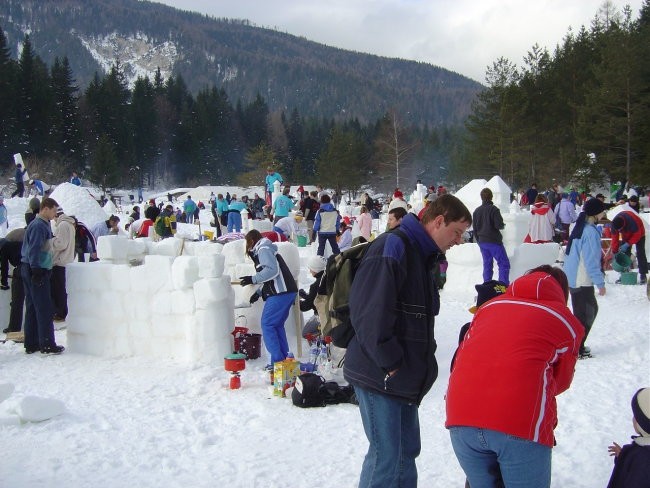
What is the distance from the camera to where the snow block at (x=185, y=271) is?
20.6ft

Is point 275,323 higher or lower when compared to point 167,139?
lower

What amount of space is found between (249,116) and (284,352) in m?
76.3

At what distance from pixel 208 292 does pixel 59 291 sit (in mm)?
2673

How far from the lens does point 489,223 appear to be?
9.05 meters

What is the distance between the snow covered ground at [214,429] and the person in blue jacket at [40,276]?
235mm

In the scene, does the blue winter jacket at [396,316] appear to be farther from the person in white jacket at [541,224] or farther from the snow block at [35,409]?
the person in white jacket at [541,224]

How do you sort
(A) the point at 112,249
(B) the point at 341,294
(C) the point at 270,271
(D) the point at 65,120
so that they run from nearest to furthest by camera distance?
(B) the point at 341,294, (C) the point at 270,271, (A) the point at 112,249, (D) the point at 65,120

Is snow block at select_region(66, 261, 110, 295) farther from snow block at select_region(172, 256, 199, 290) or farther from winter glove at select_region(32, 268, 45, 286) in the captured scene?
snow block at select_region(172, 256, 199, 290)

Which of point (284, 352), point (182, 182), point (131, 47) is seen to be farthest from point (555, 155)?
point (131, 47)

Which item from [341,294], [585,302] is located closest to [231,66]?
[585,302]

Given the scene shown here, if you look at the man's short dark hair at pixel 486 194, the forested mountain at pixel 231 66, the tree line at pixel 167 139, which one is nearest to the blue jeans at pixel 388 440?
the man's short dark hair at pixel 486 194

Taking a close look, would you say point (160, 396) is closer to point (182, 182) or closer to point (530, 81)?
point (530, 81)

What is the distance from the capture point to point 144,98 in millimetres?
66688

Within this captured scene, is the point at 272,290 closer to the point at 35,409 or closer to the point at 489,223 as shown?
the point at 35,409
